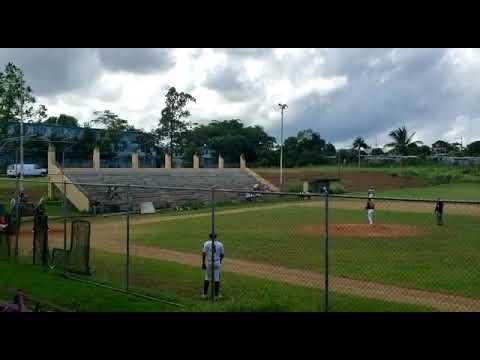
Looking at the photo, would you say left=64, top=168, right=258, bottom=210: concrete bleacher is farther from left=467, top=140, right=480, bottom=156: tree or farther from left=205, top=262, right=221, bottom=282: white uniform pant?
left=467, top=140, right=480, bottom=156: tree

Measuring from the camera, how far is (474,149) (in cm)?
9869

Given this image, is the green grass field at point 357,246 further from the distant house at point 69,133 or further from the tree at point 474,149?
the tree at point 474,149

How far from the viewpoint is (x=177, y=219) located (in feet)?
95.7

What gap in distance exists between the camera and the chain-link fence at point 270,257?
36.8 ft

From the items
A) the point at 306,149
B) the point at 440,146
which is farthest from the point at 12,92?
the point at 440,146

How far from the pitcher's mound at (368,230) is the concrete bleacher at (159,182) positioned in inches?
468

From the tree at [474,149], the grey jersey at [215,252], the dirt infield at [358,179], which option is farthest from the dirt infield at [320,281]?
the tree at [474,149]

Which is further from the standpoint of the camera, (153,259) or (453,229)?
(453,229)

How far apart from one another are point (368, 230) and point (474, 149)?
85.9m

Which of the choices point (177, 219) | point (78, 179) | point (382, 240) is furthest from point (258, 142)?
point (382, 240)

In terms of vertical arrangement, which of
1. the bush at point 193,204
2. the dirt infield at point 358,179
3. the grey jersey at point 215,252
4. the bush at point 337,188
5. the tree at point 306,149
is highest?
the tree at point 306,149

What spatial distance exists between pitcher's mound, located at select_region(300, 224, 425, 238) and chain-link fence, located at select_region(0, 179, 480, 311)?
0.05m
